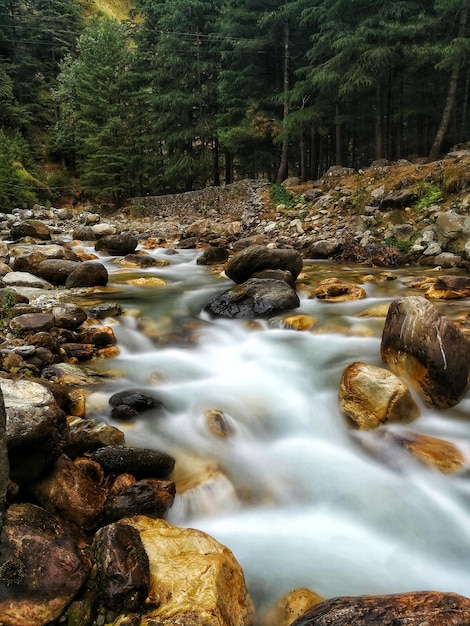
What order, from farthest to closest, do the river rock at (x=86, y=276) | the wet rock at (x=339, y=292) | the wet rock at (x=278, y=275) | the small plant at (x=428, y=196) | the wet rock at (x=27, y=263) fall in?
the small plant at (x=428, y=196)
the wet rock at (x=27, y=263)
the river rock at (x=86, y=276)
the wet rock at (x=278, y=275)
the wet rock at (x=339, y=292)

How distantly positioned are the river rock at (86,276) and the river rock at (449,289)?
717cm

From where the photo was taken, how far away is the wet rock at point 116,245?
14.7 metres

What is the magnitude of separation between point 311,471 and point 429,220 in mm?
10380

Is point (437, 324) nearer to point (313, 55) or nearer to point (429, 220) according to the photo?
point (429, 220)

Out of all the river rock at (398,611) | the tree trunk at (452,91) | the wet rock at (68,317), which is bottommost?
the river rock at (398,611)

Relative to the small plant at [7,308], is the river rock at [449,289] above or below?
below

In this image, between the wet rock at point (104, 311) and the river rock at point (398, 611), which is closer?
the river rock at point (398, 611)

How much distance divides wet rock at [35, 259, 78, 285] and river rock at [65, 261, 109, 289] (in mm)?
289

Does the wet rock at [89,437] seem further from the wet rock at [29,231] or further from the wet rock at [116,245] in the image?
the wet rock at [29,231]

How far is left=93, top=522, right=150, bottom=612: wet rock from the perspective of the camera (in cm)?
220

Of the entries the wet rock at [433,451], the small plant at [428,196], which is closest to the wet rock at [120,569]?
the wet rock at [433,451]

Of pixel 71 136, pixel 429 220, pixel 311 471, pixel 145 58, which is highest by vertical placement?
pixel 145 58

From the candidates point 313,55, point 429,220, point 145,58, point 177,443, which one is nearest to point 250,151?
point 313,55

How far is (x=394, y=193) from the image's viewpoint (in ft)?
44.7
